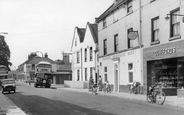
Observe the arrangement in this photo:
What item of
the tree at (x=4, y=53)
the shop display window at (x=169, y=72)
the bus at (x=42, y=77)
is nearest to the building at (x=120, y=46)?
the shop display window at (x=169, y=72)

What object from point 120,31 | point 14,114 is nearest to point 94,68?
point 120,31

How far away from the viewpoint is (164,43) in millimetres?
19453

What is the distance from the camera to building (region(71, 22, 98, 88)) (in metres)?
38.3

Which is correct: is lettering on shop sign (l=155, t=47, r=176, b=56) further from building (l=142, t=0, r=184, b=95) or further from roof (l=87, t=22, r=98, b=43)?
roof (l=87, t=22, r=98, b=43)

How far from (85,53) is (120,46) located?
15890 millimetres

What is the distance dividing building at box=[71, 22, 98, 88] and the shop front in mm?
15929

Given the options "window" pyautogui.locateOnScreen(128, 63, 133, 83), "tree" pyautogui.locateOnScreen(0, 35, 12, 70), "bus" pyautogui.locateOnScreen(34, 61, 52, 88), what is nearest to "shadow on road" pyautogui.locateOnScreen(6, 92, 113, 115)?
"window" pyautogui.locateOnScreen(128, 63, 133, 83)

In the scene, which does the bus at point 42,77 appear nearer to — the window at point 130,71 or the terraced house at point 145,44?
the terraced house at point 145,44

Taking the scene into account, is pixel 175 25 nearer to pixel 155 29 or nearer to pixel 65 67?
pixel 155 29

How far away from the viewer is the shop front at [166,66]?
18.0 m

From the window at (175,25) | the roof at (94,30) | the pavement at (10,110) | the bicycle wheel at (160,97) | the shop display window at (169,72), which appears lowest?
the pavement at (10,110)

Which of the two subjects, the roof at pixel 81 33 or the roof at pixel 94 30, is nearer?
the roof at pixel 94 30

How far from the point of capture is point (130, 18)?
81.0ft

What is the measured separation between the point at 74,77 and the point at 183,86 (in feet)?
101
